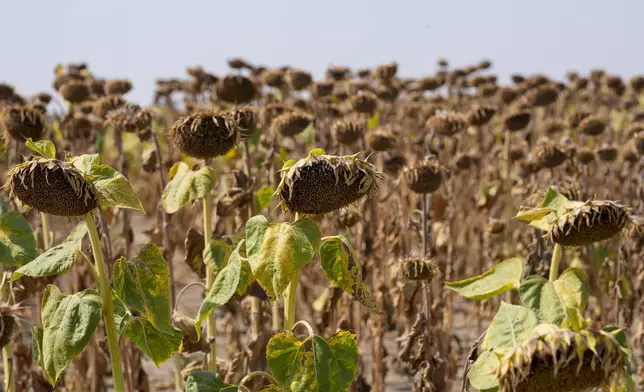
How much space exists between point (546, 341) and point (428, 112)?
A: 5.32 meters

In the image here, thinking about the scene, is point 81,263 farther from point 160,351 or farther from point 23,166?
point 23,166

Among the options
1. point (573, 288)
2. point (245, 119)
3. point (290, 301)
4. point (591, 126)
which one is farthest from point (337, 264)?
point (591, 126)

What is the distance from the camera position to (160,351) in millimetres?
2266

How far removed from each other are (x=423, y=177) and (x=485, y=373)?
187 cm

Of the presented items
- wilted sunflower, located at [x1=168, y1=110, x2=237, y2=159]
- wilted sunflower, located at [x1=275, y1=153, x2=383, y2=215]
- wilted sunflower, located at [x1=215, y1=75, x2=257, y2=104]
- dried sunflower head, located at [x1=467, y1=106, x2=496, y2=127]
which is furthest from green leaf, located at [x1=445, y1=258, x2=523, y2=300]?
dried sunflower head, located at [x1=467, y1=106, x2=496, y2=127]

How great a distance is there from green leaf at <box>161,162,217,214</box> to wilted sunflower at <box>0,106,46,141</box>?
1.12 metres

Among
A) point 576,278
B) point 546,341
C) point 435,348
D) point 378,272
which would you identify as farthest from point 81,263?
point 546,341

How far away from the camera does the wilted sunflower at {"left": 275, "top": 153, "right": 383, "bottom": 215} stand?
1.92 metres

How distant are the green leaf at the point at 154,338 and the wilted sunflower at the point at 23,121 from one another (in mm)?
1567

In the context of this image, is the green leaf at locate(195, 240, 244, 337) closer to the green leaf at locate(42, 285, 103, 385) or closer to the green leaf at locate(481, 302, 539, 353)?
the green leaf at locate(42, 285, 103, 385)

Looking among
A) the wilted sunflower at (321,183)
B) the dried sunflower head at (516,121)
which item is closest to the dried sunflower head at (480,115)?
the dried sunflower head at (516,121)

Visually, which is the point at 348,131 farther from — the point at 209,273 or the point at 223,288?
the point at 223,288

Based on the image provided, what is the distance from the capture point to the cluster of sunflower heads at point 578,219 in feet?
6.59

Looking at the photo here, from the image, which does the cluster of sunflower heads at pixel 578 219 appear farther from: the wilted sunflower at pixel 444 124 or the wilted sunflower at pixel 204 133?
the wilted sunflower at pixel 444 124
